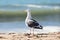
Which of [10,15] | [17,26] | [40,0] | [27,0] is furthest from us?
[40,0]

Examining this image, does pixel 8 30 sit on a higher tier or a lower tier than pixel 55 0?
lower

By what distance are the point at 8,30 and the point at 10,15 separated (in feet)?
21.6

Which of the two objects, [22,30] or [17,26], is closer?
[22,30]

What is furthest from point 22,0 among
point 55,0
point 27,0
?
point 55,0

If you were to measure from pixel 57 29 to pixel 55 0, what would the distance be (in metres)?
16.5

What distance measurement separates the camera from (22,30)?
1306cm

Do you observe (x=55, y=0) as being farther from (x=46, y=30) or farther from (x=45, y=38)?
(x=45, y=38)

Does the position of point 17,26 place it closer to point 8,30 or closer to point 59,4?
point 8,30

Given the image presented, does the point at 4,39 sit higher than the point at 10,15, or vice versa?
the point at 10,15

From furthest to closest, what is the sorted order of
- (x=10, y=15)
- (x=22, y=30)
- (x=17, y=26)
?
(x=10, y=15) → (x=17, y=26) → (x=22, y=30)

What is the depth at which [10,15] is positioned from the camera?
19.7 meters

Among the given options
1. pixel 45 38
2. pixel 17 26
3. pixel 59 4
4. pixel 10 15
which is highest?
pixel 59 4

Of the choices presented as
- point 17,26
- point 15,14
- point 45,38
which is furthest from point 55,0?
point 45,38

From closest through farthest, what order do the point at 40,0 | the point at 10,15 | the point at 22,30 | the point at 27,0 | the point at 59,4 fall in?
the point at 22,30, the point at 10,15, the point at 59,4, the point at 27,0, the point at 40,0
